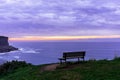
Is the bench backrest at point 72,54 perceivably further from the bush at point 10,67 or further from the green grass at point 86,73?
the bush at point 10,67

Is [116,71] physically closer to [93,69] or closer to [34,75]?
[93,69]

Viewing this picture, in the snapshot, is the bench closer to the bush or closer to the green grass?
the green grass

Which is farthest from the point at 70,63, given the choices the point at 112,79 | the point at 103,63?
the point at 112,79

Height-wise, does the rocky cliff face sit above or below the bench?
below

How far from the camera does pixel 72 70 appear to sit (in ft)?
50.6

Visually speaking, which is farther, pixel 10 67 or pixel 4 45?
pixel 4 45

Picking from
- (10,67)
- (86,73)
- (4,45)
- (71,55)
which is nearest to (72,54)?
(71,55)

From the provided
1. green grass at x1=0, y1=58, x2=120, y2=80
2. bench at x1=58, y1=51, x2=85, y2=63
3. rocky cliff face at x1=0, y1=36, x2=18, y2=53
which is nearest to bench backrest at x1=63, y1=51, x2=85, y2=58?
bench at x1=58, y1=51, x2=85, y2=63

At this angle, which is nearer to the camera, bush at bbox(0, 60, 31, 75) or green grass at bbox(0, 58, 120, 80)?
green grass at bbox(0, 58, 120, 80)

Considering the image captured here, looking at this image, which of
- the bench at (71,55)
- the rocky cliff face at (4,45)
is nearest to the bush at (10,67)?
the bench at (71,55)

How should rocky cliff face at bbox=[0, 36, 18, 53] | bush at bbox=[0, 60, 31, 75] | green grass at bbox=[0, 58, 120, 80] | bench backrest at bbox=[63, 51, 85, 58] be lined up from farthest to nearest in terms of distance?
rocky cliff face at bbox=[0, 36, 18, 53], bush at bbox=[0, 60, 31, 75], bench backrest at bbox=[63, 51, 85, 58], green grass at bbox=[0, 58, 120, 80]

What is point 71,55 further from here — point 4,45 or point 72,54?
point 4,45

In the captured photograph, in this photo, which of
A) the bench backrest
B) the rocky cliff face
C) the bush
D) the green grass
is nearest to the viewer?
the green grass

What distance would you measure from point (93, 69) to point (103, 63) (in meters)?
2.04
